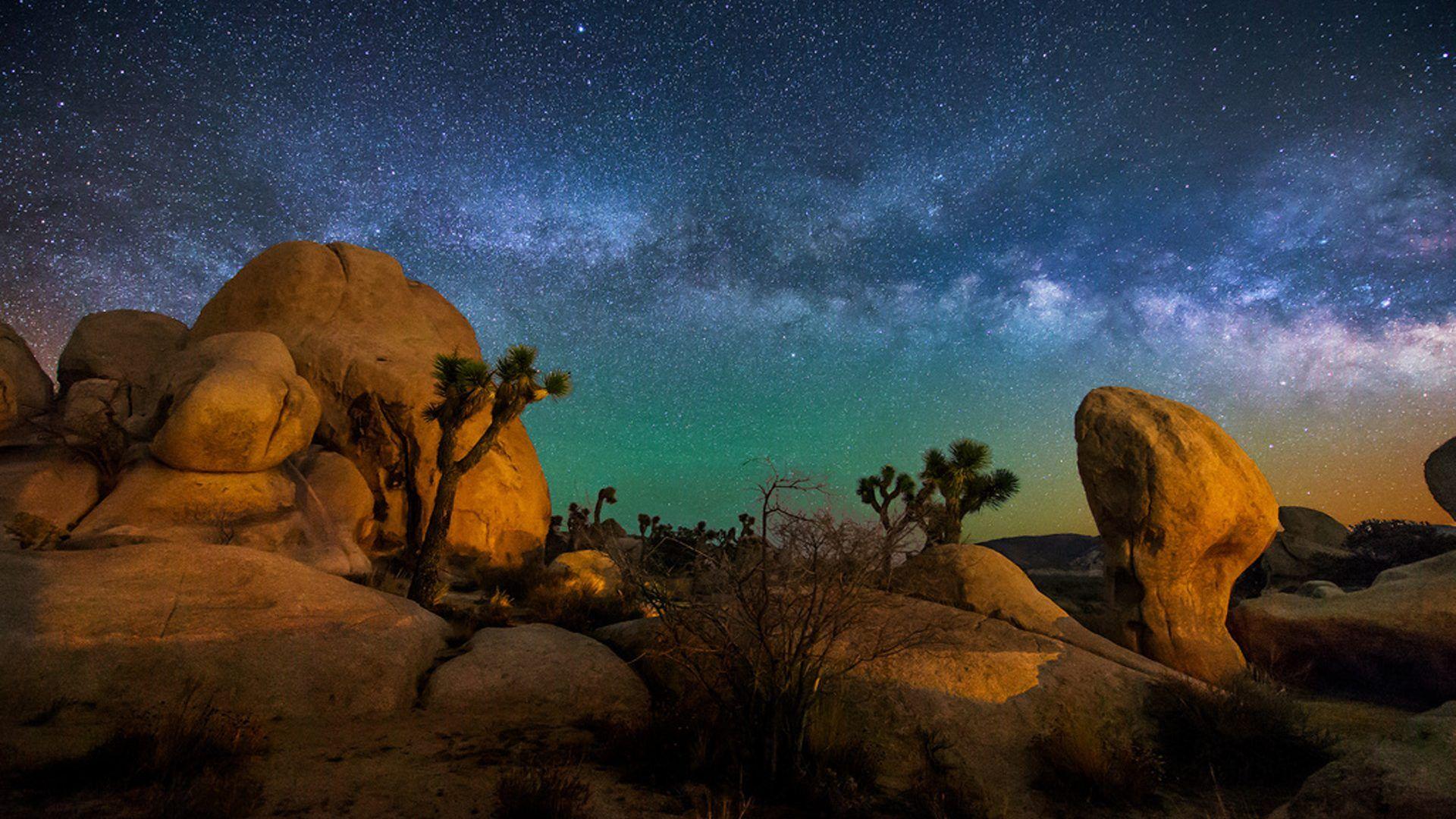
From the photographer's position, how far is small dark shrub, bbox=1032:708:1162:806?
6.27 meters

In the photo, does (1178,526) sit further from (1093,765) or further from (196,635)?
(196,635)

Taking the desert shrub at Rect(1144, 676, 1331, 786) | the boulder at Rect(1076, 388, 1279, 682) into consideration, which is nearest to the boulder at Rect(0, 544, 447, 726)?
the desert shrub at Rect(1144, 676, 1331, 786)

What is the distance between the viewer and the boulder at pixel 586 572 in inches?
671

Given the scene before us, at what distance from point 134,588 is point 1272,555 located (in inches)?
1483

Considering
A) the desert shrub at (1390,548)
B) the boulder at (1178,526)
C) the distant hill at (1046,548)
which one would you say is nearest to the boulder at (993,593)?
the boulder at (1178,526)

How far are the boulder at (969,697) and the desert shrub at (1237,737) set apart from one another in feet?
1.58

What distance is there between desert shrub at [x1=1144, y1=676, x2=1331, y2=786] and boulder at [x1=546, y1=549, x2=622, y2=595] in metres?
12.4

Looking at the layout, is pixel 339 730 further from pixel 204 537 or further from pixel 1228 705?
pixel 1228 705

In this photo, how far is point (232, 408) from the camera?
43.2 feet

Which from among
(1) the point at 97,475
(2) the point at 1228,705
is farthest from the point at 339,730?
(1) the point at 97,475

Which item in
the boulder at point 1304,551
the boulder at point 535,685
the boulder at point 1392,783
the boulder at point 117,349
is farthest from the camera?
the boulder at point 1304,551

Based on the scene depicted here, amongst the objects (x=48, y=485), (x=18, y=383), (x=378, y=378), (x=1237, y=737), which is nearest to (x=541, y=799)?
(x=1237, y=737)

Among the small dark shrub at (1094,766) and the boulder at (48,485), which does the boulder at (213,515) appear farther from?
the small dark shrub at (1094,766)

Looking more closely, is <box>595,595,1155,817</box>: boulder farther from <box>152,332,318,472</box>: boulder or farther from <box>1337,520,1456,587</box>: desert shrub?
<box>1337,520,1456,587</box>: desert shrub
